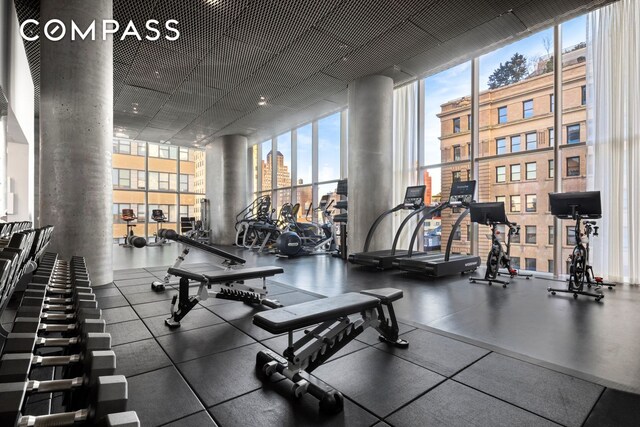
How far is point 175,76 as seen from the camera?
23.4 ft

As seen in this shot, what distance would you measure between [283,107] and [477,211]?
594 centimetres

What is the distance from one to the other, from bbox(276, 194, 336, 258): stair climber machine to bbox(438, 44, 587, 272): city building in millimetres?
3166

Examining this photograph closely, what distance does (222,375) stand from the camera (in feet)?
6.97

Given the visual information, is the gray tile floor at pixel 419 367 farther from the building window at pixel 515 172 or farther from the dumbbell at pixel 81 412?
the building window at pixel 515 172

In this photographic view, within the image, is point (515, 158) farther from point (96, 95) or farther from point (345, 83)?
point (96, 95)

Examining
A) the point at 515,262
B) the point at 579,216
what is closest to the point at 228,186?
the point at 515,262

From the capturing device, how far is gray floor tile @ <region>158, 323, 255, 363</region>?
96.4 inches

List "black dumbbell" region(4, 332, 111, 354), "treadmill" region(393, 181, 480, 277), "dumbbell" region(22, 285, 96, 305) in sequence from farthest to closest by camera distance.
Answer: "treadmill" region(393, 181, 480, 277) → "dumbbell" region(22, 285, 96, 305) → "black dumbbell" region(4, 332, 111, 354)

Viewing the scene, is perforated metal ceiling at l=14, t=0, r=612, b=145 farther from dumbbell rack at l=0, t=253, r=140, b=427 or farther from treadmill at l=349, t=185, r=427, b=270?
dumbbell rack at l=0, t=253, r=140, b=427

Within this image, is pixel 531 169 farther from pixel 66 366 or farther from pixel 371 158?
pixel 66 366

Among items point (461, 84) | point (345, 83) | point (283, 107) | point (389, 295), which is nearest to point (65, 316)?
point (389, 295)

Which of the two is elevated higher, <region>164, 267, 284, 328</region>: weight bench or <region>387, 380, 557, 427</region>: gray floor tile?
<region>164, 267, 284, 328</region>: weight bench

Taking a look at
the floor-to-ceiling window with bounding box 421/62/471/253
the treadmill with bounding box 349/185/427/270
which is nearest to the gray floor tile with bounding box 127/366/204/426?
the treadmill with bounding box 349/185/427/270

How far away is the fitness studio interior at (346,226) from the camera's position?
1.76 metres
